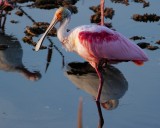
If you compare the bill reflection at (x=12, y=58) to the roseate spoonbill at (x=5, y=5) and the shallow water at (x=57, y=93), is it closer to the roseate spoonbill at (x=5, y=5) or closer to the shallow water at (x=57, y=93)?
the shallow water at (x=57, y=93)

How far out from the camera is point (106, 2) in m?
10.9

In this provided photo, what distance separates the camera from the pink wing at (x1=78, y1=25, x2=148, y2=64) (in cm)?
674

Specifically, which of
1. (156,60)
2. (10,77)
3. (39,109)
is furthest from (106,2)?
(39,109)

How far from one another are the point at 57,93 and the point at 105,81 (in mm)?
691

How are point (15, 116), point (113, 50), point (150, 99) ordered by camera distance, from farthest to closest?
point (113, 50) < point (150, 99) < point (15, 116)

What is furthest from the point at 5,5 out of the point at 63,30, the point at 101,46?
the point at 101,46

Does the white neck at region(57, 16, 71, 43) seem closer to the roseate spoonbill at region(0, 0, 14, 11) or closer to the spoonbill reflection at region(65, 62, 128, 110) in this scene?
the spoonbill reflection at region(65, 62, 128, 110)

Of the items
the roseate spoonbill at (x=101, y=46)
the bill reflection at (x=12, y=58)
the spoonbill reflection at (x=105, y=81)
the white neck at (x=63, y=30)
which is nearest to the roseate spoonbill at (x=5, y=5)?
the bill reflection at (x=12, y=58)

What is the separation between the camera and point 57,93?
652 cm

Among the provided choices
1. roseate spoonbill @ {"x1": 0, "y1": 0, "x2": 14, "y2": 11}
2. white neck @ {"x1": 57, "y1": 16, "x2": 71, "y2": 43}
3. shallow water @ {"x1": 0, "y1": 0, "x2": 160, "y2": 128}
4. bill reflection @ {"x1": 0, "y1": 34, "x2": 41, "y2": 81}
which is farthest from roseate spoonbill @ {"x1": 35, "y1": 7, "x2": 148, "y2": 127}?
roseate spoonbill @ {"x1": 0, "y1": 0, "x2": 14, "y2": 11}

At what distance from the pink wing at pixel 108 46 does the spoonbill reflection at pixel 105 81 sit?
297mm

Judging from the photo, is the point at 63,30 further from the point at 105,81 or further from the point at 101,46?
the point at 105,81

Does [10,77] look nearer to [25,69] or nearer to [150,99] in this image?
[25,69]

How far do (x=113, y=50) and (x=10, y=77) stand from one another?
136 centimetres
